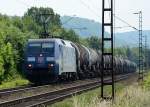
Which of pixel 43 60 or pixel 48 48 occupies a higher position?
pixel 48 48

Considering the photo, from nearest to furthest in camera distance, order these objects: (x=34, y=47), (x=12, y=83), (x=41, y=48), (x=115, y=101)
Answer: (x=115, y=101) → (x=41, y=48) → (x=34, y=47) → (x=12, y=83)

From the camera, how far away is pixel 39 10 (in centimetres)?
11362

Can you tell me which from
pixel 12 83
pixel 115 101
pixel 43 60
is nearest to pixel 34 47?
pixel 43 60

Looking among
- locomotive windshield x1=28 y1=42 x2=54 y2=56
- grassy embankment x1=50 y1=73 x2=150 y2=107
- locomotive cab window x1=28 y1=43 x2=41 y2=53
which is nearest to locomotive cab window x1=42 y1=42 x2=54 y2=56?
locomotive windshield x1=28 y1=42 x2=54 y2=56

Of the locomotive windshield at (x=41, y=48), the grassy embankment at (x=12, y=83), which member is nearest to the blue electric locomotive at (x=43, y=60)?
the locomotive windshield at (x=41, y=48)

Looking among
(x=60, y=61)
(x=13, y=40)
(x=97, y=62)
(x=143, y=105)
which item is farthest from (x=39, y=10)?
(x=143, y=105)

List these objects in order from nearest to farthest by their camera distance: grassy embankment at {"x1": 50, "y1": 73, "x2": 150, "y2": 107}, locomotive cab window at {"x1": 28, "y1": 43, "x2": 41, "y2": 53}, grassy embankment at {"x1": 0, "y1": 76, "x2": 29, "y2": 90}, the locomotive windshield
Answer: grassy embankment at {"x1": 50, "y1": 73, "x2": 150, "y2": 107} → the locomotive windshield → locomotive cab window at {"x1": 28, "y1": 43, "x2": 41, "y2": 53} → grassy embankment at {"x1": 0, "y1": 76, "x2": 29, "y2": 90}

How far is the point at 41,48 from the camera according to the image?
34.8 metres

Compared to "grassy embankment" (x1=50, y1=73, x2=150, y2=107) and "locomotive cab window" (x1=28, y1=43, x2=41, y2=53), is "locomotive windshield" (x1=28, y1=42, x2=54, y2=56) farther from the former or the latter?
"grassy embankment" (x1=50, y1=73, x2=150, y2=107)

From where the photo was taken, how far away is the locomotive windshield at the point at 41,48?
3450 cm

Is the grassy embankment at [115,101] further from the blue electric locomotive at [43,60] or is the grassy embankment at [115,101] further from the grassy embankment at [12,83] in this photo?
the grassy embankment at [12,83]

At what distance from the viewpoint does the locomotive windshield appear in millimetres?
34500

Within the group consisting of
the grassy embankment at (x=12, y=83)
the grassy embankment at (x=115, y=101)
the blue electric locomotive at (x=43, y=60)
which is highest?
the blue electric locomotive at (x=43, y=60)

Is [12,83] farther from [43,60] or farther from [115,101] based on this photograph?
[115,101]
